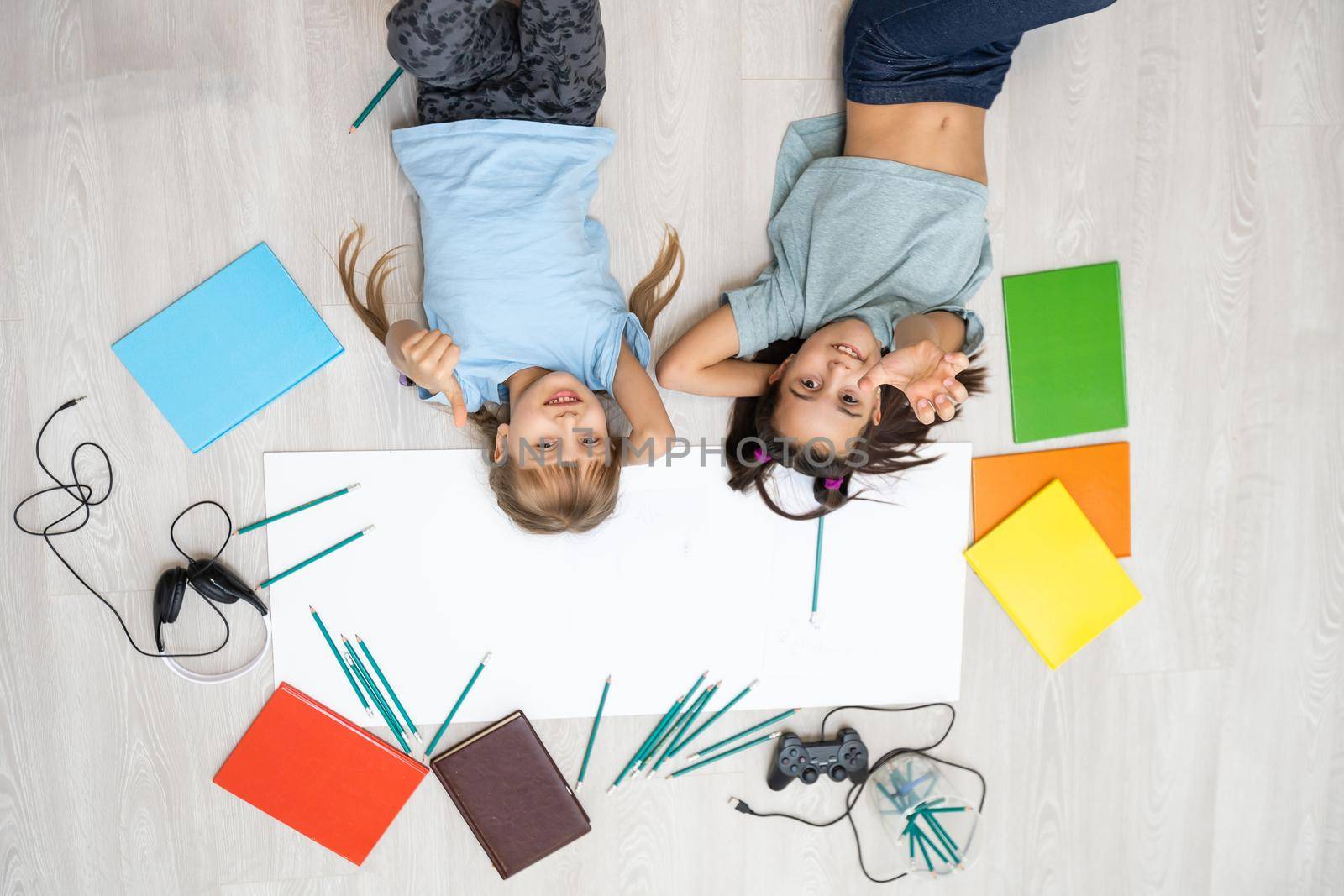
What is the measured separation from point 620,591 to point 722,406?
0.31 m

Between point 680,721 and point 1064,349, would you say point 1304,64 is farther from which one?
point 680,721

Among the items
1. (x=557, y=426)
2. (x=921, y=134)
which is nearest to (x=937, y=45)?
(x=921, y=134)

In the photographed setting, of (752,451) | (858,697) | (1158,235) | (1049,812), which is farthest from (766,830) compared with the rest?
(1158,235)

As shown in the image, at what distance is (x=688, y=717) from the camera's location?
115 cm

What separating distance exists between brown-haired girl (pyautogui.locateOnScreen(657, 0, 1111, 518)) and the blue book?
20.2 inches

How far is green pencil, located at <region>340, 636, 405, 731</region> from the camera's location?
3.62 feet

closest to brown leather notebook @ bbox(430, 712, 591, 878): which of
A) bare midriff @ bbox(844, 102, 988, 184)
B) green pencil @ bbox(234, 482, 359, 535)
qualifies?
green pencil @ bbox(234, 482, 359, 535)

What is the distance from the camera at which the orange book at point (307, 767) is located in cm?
110

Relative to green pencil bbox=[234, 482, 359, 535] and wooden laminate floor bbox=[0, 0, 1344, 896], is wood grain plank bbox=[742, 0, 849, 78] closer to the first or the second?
wooden laminate floor bbox=[0, 0, 1344, 896]

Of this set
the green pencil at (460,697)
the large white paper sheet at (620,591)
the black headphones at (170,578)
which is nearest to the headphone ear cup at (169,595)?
the black headphones at (170,578)

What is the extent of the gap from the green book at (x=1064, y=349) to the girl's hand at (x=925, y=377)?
32 centimetres

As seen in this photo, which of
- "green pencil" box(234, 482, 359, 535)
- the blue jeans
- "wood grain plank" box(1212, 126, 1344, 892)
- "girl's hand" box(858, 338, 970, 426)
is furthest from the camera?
"wood grain plank" box(1212, 126, 1344, 892)

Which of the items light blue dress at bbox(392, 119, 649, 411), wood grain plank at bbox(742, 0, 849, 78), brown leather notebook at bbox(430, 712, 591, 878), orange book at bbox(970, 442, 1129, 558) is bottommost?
brown leather notebook at bbox(430, 712, 591, 878)

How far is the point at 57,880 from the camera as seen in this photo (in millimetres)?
1109
